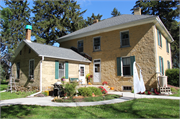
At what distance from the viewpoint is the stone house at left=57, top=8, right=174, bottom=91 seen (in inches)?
469

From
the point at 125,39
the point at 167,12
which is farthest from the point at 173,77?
the point at 167,12

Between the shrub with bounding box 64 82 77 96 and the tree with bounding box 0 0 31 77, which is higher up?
the tree with bounding box 0 0 31 77

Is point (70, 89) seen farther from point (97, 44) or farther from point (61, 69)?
point (97, 44)

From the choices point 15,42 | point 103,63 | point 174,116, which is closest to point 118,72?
point 103,63

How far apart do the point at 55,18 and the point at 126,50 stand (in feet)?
58.1

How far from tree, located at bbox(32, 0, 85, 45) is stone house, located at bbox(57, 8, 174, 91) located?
477 inches

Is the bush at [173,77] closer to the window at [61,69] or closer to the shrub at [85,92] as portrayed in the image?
the shrub at [85,92]

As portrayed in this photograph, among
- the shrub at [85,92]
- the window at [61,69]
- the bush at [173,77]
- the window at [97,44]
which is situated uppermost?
the window at [97,44]

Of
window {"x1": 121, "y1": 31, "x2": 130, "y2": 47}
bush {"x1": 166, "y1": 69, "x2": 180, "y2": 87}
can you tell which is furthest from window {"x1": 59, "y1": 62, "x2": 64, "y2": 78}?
bush {"x1": 166, "y1": 69, "x2": 180, "y2": 87}

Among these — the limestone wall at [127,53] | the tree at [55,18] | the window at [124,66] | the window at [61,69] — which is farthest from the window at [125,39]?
the tree at [55,18]

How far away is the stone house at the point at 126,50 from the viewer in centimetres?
1191

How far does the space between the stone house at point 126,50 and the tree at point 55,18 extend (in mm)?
12125

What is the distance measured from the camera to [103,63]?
1458 cm

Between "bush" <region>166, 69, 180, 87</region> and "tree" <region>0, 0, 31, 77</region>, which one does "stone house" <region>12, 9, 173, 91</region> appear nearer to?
"bush" <region>166, 69, 180, 87</region>
